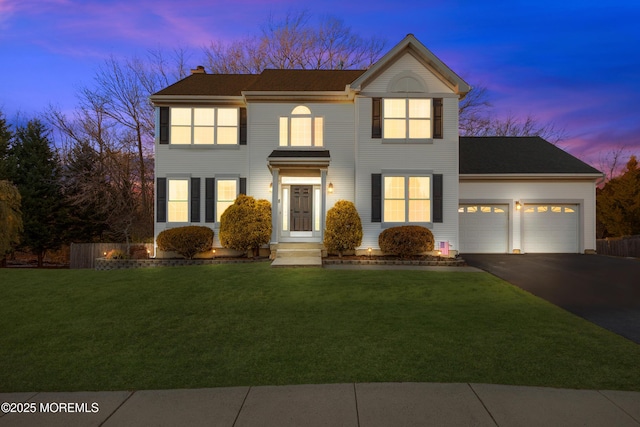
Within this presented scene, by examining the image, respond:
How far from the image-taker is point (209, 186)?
1576cm

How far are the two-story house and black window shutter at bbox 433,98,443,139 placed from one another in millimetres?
38

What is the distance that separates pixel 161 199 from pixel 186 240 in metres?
2.45

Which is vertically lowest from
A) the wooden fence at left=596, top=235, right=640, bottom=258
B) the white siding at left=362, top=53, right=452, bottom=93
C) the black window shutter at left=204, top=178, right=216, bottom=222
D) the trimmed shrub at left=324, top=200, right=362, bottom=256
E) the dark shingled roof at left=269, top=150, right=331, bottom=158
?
the wooden fence at left=596, top=235, right=640, bottom=258

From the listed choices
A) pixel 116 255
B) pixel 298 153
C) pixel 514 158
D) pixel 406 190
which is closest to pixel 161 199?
pixel 116 255

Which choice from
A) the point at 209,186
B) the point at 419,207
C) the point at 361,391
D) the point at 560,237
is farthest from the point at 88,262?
the point at 560,237

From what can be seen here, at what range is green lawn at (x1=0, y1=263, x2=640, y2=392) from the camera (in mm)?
4520

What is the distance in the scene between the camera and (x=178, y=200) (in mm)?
15867

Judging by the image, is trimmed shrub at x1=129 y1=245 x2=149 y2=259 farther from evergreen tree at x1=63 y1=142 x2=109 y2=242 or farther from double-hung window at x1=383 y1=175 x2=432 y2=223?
double-hung window at x1=383 y1=175 x2=432 y2=223

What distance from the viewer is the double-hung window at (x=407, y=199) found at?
15.1m

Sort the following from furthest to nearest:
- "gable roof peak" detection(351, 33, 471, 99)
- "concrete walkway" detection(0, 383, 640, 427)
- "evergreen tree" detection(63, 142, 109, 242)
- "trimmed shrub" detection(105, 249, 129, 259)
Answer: "evergreen tree" detection(63, 142, 109, 242)
"trimmed shrub" detection(105, 249, 129, 259)
"gable roof peak" detection(351, 33, 471, 99)
"concrete walkway" detection(0, 383, 640, 427)

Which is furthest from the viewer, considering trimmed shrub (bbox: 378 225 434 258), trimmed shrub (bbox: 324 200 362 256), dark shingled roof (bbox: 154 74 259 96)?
dark shingled roof (bbox: 154 74 259 96)

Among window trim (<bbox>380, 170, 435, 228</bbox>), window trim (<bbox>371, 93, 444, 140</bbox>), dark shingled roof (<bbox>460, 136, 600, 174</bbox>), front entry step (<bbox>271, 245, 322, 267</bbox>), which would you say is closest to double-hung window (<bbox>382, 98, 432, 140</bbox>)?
window trim (<bbox>371, 93, 444, 140</bbox>)

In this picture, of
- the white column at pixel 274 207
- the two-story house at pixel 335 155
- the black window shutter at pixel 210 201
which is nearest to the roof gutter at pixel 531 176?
the two-story house at pixel 335 155

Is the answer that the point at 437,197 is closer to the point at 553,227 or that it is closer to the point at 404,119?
the point at 404,119
